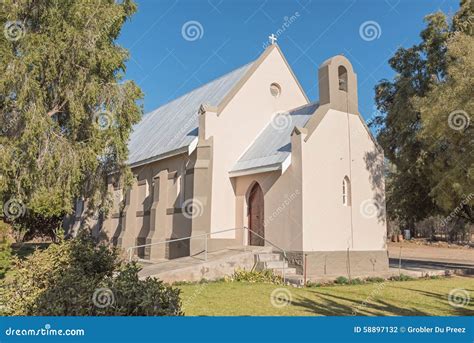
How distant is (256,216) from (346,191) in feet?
14.2

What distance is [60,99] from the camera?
16.9 meters

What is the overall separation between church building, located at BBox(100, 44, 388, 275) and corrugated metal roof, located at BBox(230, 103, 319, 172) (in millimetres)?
74

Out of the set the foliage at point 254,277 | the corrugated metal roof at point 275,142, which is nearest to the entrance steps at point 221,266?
the foliage at point 254,277

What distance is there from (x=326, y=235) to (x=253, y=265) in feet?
11.2

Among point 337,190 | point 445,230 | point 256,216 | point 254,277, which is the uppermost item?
point 337,190

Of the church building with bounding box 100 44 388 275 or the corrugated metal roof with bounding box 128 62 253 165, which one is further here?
the corrugated metal roof with bounding box 128 62 253 165

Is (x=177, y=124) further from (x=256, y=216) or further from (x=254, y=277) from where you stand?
(x=254, y=277)

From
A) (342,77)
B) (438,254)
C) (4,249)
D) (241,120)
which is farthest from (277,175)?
(438,254)

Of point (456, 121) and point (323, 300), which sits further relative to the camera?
point (456, 121)

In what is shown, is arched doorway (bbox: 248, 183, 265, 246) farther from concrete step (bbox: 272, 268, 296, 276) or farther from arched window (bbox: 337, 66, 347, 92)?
arched window (bbox: 337, 66, 347, 92)

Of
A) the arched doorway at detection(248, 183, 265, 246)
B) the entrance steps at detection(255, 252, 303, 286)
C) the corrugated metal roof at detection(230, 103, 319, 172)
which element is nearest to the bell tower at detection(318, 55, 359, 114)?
the corrugated metal roof at detection(230, 103, 319, 172)

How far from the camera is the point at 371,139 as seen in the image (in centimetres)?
1966

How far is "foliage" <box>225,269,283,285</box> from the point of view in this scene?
15273mm

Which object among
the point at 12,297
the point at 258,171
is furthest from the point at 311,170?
the point at 12,297
